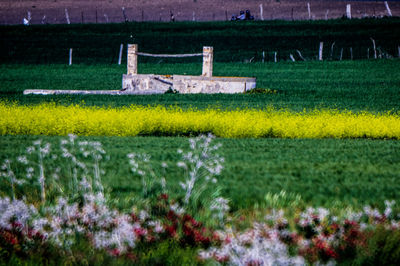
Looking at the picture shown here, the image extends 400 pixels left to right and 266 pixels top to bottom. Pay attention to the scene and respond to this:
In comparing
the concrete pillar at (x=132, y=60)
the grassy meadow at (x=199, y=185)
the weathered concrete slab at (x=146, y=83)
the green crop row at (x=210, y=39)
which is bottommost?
the grassy meadow at (x=199, y=185)

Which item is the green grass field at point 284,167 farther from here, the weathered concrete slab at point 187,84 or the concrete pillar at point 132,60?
the concrete pillar at point 132,60

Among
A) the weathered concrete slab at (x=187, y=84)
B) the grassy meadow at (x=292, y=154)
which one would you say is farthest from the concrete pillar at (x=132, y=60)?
the grassy meadow at (x=292, y=154)

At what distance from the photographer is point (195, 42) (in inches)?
1884

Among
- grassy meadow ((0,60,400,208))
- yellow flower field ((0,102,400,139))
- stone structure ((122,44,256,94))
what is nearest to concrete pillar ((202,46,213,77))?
stone structure ((122,44,256,94))

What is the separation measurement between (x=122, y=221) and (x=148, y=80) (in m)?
18.6

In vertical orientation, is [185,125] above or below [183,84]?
below

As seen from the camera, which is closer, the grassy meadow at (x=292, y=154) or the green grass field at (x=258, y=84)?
the grassy meadow at (x=292, y=154)

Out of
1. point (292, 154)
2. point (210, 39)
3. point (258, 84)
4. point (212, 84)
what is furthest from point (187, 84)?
point (210, 39)

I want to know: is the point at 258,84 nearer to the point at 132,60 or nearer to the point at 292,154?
the point at 132,60

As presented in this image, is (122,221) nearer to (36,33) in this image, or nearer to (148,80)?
(148,80)

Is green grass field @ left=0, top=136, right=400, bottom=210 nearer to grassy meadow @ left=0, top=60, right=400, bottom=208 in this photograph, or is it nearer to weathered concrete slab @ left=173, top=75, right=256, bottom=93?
grassy meadow @ left=0, top=60, right=400, bottom=208

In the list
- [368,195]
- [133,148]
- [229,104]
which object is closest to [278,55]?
[229,104]

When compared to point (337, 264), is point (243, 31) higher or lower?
higher

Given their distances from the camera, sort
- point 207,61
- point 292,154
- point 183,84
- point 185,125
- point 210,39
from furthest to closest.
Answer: point 210,39 → point 207,61 → point 183,84 → point 185,125 → point 292,154
